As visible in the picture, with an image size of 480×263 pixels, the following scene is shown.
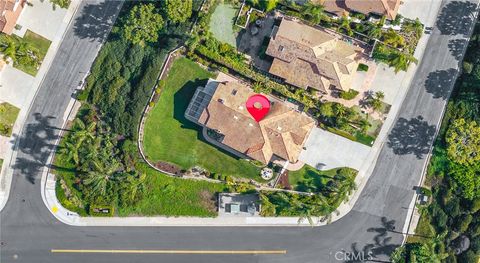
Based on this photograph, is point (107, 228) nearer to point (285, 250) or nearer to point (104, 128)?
point (104, 128)

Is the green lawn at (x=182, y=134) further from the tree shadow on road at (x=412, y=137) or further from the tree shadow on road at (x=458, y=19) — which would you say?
the tree shadow on road at (x=458, y=19)

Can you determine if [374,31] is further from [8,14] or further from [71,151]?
[8,14]

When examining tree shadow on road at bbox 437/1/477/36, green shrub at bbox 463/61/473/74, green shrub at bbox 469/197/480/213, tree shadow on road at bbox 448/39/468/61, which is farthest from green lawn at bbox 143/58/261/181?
tree shadow on road at bbox 437/1/477/36

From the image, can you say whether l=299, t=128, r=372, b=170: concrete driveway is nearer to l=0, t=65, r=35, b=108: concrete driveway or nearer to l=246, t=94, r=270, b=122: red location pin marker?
l=246, t=94, r=270, b=122: red location pin marker

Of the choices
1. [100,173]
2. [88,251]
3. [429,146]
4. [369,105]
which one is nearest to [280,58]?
[369,105]

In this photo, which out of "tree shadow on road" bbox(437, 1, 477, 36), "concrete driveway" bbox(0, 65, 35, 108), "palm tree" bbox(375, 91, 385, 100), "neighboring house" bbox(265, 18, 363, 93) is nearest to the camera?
"neighboring house" bbox(265, 18, 363, 93)

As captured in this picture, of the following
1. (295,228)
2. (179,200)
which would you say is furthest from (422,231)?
(179,200)
